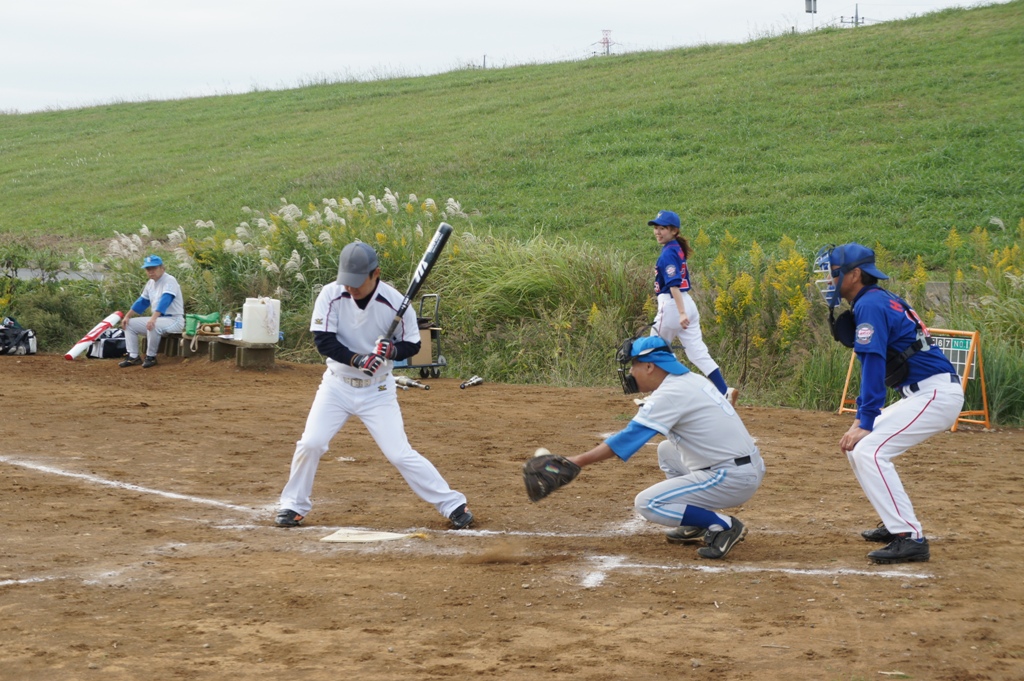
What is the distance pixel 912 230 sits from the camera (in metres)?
20.5

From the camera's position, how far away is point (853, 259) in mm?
6414

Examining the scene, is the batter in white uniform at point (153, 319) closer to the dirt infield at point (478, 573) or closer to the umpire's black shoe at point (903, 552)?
the dirt infield at point (478, 573)

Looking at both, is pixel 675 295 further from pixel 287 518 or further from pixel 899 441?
pixel 287 518

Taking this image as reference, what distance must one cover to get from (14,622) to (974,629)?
15.5 ft

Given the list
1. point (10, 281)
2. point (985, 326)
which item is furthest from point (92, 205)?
point (985, 326)

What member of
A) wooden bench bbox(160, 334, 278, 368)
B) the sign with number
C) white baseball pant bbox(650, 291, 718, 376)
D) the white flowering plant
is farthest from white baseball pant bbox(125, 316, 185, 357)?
the sign with number

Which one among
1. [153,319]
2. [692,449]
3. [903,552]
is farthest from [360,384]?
[153,319]

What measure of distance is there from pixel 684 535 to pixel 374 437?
222 cm

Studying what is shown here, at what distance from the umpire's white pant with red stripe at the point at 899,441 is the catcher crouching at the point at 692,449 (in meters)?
0.65

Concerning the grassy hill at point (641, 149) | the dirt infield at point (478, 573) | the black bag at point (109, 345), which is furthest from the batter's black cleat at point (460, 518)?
the grassy hill at point (641, 149)

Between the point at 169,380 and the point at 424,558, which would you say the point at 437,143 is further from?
the point at 424,558

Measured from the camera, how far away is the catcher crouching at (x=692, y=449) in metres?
6.23

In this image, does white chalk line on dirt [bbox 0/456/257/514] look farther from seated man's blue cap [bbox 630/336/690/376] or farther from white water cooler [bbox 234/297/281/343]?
white water cooler [bbox 234/297/281/343]

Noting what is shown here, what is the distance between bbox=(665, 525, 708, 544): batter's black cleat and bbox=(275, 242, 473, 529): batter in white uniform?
4.65 ft
